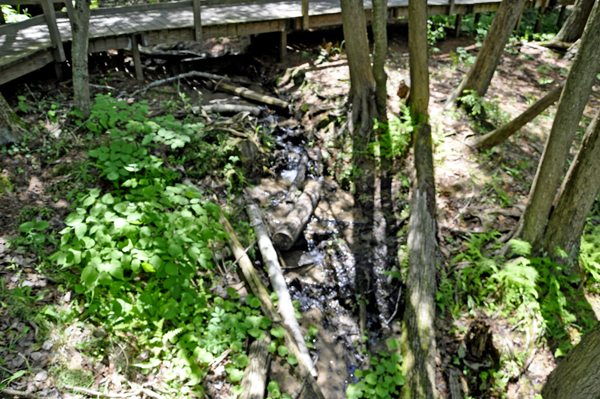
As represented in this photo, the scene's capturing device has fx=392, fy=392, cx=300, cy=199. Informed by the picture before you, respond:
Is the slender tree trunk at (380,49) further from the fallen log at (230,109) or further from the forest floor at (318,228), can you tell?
the fallen log at (230,109)

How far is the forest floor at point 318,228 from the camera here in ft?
11.3

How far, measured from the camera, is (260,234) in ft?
17.3

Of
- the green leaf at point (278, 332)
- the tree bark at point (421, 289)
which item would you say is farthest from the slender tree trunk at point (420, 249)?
the green leaf at point (278, 332)

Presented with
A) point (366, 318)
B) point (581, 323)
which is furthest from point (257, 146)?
point (581, 323)

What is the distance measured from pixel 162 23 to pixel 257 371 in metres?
7.94

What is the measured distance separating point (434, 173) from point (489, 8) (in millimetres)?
→ 8611

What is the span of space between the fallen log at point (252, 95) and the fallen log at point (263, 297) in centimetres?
412

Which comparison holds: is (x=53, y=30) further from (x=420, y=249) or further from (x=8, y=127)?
(x=420, y=249)

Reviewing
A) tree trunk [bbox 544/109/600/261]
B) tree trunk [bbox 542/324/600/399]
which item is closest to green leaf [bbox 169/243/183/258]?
tree trunk [bbox 542/324/600/399]

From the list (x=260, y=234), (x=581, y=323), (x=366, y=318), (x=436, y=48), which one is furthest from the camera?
(x=436, y=48)

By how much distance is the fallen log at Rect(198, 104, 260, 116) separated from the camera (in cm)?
766

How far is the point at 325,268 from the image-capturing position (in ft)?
17.8

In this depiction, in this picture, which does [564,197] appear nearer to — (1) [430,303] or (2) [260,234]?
(1) [430,303]

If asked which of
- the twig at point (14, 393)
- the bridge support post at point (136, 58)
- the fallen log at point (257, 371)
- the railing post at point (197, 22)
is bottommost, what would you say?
the fallen log at point (257, 371)
